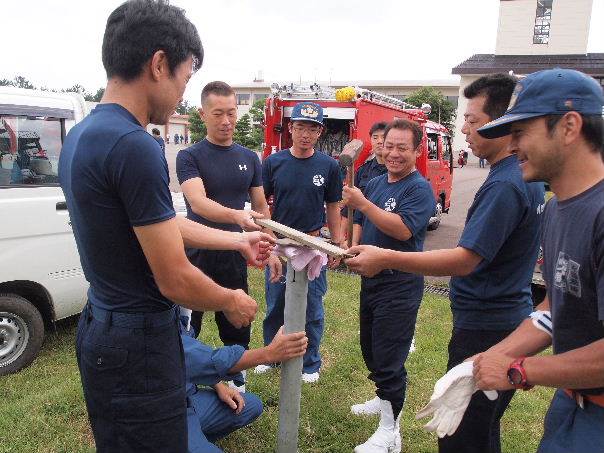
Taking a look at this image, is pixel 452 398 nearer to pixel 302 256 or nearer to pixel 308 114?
pixel 302 256

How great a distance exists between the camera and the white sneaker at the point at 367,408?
327 cm

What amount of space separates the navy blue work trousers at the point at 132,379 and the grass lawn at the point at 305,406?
4.71 feet

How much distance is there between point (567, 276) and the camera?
54.0 inches

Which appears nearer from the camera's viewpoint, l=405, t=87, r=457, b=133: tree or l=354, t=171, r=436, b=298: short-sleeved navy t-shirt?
l=354, t=171, r=436, b=298: short-sleeved navy t-shirt

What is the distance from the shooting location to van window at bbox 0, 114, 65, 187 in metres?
3.37

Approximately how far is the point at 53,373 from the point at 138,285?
8.88 ft

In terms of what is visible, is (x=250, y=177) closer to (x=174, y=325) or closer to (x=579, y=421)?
(x=174, y=325)

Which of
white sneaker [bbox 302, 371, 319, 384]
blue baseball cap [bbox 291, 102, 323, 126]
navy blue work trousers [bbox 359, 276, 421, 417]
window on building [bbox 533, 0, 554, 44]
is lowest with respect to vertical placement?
white sneaker [bbox 302, 371, 319, 384]

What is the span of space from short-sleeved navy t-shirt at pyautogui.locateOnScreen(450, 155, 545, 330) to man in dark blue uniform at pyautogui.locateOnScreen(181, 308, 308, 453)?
80 centimetres

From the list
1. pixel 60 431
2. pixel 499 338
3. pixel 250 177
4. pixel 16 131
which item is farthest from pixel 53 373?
pixel 499 338

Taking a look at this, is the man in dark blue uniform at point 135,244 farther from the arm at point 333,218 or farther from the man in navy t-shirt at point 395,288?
the arm at point 333,218

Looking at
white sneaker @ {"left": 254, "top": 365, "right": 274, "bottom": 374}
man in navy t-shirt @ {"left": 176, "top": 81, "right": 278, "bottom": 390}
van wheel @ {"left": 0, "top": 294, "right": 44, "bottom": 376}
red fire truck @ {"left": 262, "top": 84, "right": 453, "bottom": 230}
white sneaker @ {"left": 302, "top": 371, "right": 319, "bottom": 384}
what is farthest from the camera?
red fire truck @ {"left": 262, "top": 84, "right": 453, "bottom": 230}

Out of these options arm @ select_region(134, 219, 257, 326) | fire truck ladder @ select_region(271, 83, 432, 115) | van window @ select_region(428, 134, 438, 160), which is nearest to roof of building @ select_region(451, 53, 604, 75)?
van window @ select_region(428, 134, 438, 160)

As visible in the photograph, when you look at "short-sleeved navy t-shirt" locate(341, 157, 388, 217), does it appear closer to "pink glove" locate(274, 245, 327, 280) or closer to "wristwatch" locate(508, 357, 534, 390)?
"pink glove" locate(274, 245, 327, 280)
